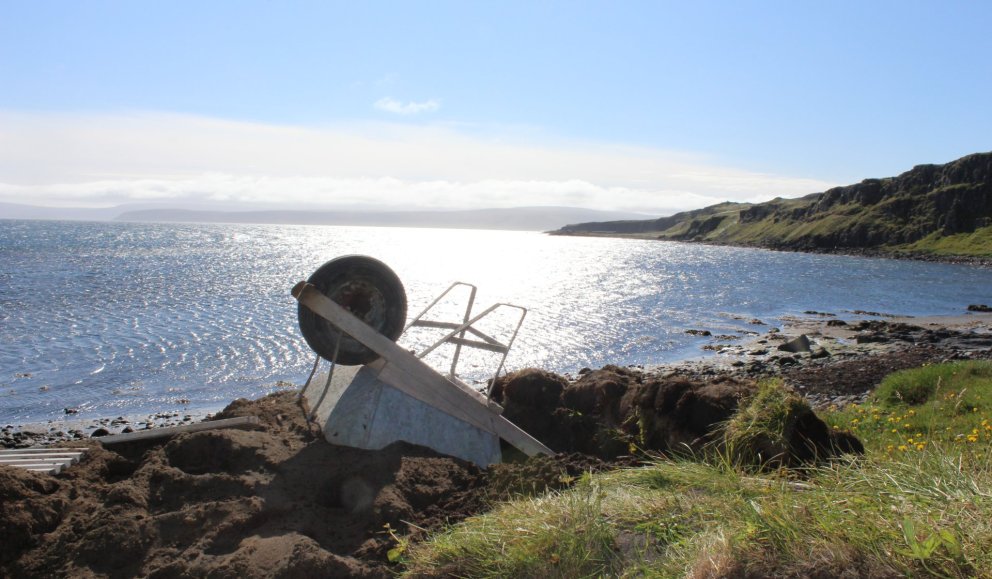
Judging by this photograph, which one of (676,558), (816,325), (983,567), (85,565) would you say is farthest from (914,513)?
(816,325)

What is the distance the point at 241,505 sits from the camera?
648cm

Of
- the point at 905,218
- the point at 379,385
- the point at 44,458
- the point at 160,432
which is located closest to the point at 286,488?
the point at 379,385

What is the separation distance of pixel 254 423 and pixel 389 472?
8.65ft

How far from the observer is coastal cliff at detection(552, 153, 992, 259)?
4916 inches

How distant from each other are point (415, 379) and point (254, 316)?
31.3m

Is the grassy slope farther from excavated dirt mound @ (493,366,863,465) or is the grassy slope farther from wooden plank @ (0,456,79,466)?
wooden plank @ (0,456,79,466)

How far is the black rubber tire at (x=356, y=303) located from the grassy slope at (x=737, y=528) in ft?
13.9

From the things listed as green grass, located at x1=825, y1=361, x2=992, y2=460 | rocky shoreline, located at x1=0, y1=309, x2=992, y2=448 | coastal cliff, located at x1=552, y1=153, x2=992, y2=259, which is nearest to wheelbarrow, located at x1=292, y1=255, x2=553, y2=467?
rocky shoreline, located at x1=0, y1=309, x2=992, y2=448

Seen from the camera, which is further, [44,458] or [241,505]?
[44,458]

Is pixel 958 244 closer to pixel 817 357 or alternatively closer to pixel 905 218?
pixel 905 218

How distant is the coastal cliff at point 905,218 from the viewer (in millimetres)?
124875

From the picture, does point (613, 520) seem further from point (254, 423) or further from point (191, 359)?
point (191, 359)

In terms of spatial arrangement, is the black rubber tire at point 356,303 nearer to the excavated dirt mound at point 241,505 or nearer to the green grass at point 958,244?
the excavated dirt mound at point 241,505

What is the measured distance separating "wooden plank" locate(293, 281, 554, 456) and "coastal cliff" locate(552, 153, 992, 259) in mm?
123752
